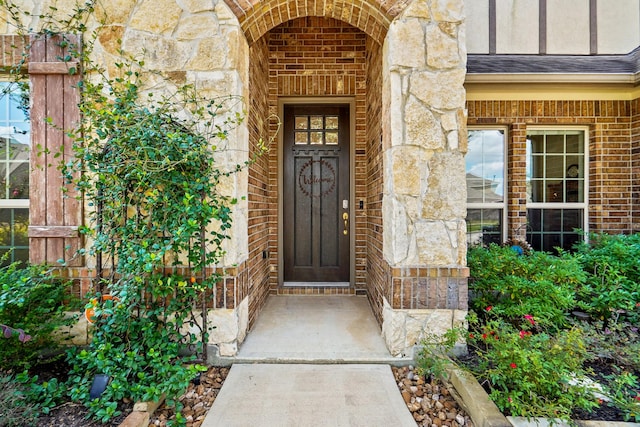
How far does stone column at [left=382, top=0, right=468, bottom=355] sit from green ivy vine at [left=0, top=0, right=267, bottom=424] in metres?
1.16

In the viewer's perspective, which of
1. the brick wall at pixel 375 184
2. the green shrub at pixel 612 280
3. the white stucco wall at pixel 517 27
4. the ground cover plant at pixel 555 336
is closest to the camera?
the ground cover plant at pixel 555 336

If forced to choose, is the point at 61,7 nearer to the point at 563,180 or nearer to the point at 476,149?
the point at 476,149

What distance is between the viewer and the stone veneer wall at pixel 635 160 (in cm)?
364

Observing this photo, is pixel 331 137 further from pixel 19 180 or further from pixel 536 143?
pixel 19 180

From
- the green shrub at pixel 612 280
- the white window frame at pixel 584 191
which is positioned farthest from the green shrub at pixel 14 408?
the white window frame at pixel 584 191

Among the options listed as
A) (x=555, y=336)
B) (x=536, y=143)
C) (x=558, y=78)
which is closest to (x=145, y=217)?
(x=555, y=336)

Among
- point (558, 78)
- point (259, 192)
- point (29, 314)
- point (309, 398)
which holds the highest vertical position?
point (558, 78)

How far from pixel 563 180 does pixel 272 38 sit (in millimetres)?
3930

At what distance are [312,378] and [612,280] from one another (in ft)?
8.52

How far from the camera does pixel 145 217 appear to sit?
1.98 metres

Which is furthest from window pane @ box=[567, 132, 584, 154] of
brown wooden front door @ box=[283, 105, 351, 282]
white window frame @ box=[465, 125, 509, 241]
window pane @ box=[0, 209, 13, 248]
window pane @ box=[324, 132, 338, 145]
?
window pane @ box=[0, 209, 13, 248]

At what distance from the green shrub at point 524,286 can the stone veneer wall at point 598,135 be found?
4.73ft

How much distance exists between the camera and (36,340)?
6.46ft

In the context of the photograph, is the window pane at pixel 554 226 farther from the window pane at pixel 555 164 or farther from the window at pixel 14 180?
the window at pixel 14 180
